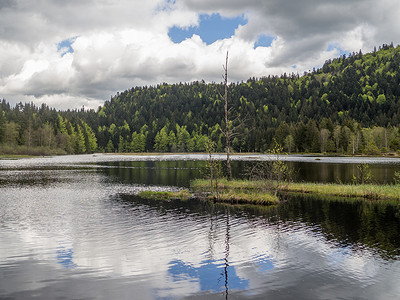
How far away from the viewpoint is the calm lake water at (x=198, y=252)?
13242mm

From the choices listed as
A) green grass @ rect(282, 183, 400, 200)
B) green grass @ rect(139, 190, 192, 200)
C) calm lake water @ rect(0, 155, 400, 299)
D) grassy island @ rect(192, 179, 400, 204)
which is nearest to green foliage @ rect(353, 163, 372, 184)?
green grass @ rect(282, 183, 400, 200)

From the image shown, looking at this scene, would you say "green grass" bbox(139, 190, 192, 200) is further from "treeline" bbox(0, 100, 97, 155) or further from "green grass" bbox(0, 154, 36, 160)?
"treeline" bbox(0, 100, 97, 155)

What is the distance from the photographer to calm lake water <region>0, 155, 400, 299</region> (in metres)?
13.2

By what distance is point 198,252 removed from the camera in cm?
1817

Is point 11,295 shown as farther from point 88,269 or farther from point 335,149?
point 335,149

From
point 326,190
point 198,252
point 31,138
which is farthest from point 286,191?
point 31,138

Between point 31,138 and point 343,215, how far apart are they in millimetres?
165349

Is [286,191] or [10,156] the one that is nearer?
[286,191]

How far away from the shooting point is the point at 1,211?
1174 inches

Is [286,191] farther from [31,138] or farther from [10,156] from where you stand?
[31,138]

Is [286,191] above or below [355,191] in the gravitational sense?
below

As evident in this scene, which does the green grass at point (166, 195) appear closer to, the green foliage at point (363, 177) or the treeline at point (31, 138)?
the green foliage at point (363, 177)

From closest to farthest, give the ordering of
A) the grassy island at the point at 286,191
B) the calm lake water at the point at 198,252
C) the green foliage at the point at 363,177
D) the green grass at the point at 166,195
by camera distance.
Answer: the calm lake water at the point at 198,252 → the grassy island at the point at 286,191 → the green grass at the point at 166,195 → the green foliage at the point at 363,177

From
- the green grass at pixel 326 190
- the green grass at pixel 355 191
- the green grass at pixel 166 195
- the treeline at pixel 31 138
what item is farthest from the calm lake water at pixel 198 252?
the treeline at pixel 31 138
